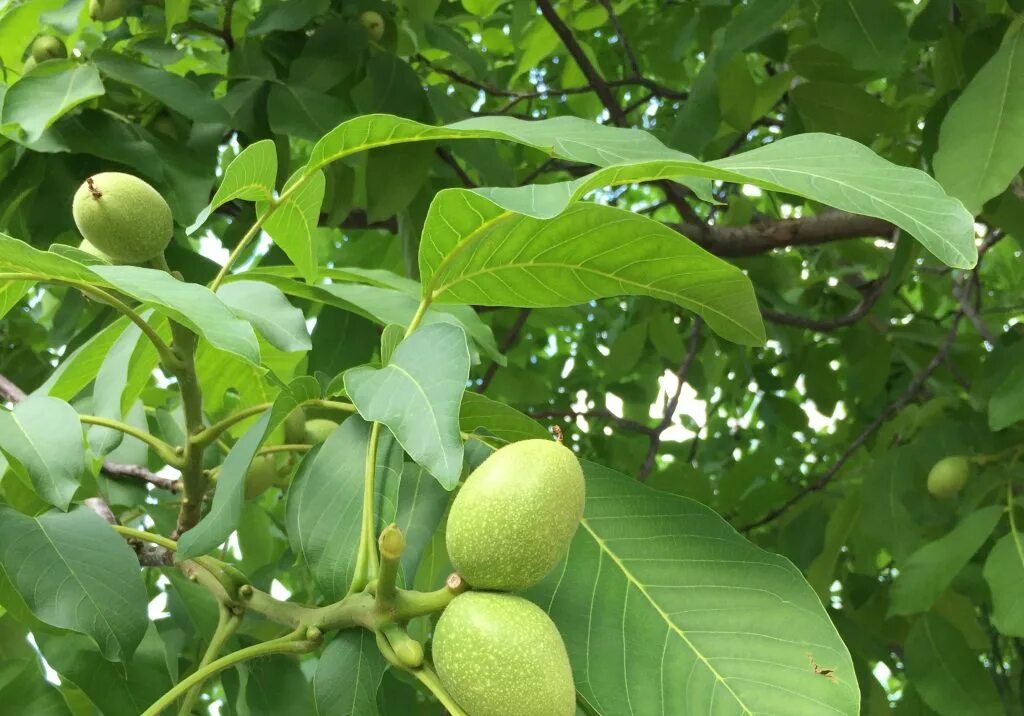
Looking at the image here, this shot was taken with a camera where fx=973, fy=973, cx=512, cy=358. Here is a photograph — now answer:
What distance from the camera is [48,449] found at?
2.32 feet

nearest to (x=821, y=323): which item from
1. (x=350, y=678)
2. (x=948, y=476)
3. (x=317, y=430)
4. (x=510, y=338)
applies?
(x=948, y=476)

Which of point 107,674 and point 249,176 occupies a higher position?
point 249,176

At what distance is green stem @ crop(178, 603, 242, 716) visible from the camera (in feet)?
2.35

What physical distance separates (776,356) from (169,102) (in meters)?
1.85

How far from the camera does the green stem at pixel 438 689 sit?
0.58m

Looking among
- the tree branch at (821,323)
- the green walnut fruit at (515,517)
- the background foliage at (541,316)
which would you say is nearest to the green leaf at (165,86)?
the background foliage at (541,316)

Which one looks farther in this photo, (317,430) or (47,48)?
(47,48)

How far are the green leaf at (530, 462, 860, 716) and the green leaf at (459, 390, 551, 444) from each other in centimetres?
9

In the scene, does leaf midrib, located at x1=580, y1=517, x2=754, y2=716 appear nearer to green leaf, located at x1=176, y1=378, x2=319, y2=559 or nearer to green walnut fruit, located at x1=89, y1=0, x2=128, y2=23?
green leaf, located at x1=176, y1=378, x2=319, y2=559

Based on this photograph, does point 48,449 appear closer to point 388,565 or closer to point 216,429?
point 216,429

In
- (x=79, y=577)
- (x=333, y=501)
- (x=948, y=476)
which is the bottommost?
(x=948, y=476)

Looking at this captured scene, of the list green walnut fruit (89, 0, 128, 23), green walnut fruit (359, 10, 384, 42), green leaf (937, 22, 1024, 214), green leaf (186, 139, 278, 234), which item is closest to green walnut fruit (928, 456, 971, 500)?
green leaf (937, 22, 1024, 214)

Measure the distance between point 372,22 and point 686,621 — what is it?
3.87 feet

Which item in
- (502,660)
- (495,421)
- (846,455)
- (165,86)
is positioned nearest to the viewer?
(502,660)
